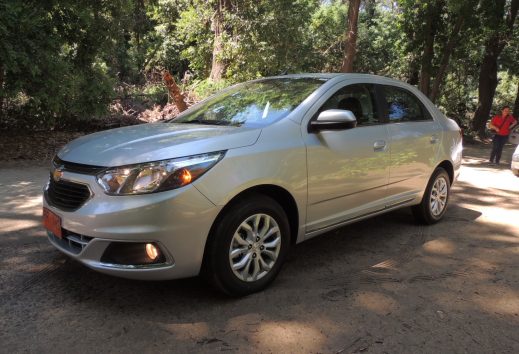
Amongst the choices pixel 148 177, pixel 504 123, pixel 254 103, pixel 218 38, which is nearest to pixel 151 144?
pixel 148 177

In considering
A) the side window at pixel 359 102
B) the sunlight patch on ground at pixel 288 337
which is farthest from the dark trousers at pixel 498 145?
the sunlight patch on ground at pixel 288 337

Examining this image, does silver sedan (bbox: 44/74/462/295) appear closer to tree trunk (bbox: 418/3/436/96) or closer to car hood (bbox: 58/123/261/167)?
car hood (bbox: 58/123/261/167)

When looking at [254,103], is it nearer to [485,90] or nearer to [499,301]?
[499,301]

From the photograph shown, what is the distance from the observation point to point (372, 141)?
4496mm

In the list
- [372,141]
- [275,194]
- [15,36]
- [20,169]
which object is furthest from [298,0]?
[275,194]

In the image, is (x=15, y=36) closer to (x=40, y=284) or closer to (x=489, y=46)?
(x=40, y=284)

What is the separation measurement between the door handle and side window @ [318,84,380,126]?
0.20 m

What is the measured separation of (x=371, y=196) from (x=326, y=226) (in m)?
0.68

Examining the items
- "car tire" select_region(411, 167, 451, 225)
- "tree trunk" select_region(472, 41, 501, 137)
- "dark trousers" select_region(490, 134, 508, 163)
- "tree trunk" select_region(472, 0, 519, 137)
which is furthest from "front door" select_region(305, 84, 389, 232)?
"tree trunk" select_region(472, 41, 501, 137)

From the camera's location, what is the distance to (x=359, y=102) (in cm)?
462

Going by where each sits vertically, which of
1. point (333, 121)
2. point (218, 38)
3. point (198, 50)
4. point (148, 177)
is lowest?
point (148, 177)

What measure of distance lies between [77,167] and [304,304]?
1914 millimetres

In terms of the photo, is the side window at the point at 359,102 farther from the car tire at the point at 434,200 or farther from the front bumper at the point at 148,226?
the front bumper at the point at 148,226

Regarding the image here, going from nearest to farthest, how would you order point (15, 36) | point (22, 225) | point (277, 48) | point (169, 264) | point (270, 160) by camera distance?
point (169, 264) < point (270, 160) < point (22, 225) < point (15, 36) < point (277, 48)
